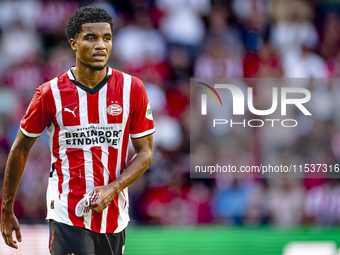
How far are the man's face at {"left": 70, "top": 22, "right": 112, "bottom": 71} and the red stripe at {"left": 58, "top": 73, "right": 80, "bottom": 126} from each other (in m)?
0.25

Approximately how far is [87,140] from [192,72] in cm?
577

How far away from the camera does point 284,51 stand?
914 cm

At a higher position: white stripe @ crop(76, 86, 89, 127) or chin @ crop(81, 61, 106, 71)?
chin @ crop(81, 61, 106, 71)

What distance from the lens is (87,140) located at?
3447mm

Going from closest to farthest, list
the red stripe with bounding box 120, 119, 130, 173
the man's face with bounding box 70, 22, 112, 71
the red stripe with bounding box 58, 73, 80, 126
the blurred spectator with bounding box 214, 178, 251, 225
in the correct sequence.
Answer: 1. the man's face with bounding box 70, 22, 112, 71
2. the red stripe with bounding box 58, 73, 80, 126
3. the red stripe with bounding box 120, 119, 130, 173
4. the blurred spectator with bounding box 214, 178, 251, 225

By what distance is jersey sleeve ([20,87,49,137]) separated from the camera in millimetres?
3400

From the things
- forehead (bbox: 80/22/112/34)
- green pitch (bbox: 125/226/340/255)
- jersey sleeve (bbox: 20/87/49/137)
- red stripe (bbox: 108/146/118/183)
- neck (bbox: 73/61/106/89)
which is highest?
forehead (bbox: 80/22/112/34)

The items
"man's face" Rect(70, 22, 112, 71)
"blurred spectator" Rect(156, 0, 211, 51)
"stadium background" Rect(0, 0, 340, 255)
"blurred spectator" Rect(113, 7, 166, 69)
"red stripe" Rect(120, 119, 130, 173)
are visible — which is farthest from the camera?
"blurred spectator" Rect(156, 0, 211, 51)

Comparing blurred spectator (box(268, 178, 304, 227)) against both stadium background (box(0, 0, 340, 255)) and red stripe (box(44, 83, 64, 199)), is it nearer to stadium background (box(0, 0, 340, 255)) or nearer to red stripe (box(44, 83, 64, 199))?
stadium background (box(0, 0, 340, 255))

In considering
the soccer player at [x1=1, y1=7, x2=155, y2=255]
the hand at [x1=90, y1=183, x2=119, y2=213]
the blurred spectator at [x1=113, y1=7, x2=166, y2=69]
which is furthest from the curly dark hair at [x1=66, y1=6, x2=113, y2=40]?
the blurred spectator at [x1=113, y1=7, x2=166, y2=69]

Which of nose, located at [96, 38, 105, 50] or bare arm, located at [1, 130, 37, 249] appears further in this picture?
bare arm, located at [1, 130, 37, 249]

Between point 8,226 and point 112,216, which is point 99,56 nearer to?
point 112,216

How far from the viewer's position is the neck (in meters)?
3.47

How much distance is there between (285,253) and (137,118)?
11.1 ft
